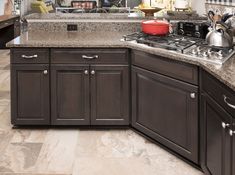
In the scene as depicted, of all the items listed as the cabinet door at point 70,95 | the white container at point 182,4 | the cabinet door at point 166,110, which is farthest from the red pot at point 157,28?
the white container at point 182,4

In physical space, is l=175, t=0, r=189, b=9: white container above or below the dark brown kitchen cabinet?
above

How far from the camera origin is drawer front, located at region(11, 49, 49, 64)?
3573 millimetres

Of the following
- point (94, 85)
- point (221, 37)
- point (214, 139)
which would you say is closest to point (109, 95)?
point (94, 85)

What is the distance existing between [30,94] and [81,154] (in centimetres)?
85

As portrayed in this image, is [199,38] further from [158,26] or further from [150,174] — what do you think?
[150,174]

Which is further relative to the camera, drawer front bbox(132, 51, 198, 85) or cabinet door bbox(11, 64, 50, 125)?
cabinet door bbox(11, 64, 50, 125)

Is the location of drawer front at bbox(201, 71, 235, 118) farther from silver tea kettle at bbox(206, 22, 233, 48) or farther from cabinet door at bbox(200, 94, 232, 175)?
silver tea kettle at bbox(206, 22, 233, 48)

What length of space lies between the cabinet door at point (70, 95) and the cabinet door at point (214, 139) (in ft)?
4.34

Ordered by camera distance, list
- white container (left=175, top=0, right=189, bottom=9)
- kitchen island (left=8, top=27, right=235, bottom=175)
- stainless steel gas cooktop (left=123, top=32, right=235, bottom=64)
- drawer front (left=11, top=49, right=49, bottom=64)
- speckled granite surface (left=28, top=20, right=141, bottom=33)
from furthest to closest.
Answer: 1. white container (left=175, top=0, right=189, bottom=9)
2. speckled granite surface (left=28, top=20, right=141, bottom=33)
3. drawer front (left=11, top=49, right=49, bottom=64)
4. kitchen island (left=8, top=27, right=235, bottom=175)
5. stainless steel gas cooktop (left=123, top=32, right=235, bottom=64)

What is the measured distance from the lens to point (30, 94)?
366 centimetres

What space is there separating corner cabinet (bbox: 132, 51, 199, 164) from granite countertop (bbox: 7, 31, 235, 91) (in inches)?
3.2

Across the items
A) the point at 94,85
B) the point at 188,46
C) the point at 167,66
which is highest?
the point at 188,46

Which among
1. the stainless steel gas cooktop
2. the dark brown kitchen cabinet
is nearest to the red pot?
the stainless steel gas cooktop

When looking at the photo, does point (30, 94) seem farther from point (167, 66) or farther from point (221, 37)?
point (221, 37)
